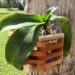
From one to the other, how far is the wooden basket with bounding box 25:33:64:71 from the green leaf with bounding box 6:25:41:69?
55 millimetres

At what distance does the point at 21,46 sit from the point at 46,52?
13 centimetres

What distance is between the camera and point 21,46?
1.22 m

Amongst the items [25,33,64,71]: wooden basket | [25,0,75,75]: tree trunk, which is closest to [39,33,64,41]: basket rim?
[25,33,64,71]: wooden basket

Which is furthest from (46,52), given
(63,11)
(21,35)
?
(63,11)

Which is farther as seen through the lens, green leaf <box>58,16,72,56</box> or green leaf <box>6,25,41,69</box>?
green leaf <box>58,16,72,56</box>

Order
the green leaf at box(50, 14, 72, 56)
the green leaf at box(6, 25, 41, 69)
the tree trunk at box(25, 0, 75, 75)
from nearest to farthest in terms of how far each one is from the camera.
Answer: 1. the green leaf at box(6, 25, 41, 69)
2. the green leaf at box(50, 14, 72, 56)
3. the tree trunk at box(25, 0, 75, 75)

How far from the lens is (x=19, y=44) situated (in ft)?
4.05

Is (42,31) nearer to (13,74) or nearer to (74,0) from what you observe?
(74,0)

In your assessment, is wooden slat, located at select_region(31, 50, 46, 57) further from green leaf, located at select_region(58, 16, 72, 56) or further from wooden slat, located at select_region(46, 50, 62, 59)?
green leaf, located at select_region(58, 16, 72, 56)

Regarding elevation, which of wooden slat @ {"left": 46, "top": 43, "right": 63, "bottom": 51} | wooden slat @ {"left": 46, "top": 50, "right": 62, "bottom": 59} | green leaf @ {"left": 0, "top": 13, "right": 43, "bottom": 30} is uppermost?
green leaf @ {"left": 0, "top": 13, "right": 43, "bottom": 30}

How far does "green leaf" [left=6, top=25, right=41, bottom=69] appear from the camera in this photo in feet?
3.99

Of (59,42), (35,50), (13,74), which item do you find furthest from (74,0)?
(13,74)

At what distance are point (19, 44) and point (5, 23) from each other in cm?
11

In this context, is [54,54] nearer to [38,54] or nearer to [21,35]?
[38,54]
